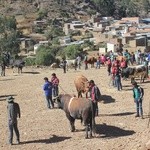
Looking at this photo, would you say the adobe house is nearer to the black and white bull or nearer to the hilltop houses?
the hilltop houses

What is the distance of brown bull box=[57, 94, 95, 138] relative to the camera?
47.6 ft

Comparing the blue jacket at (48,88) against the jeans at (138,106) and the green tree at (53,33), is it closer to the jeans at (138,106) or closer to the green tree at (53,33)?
the jeans at (138,106)

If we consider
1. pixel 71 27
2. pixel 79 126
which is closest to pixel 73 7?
pixel 71 27

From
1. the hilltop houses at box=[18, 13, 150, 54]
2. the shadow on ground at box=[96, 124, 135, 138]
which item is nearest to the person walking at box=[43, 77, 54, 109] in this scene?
the shadow on ground at box=[96, 124, 135, 138]

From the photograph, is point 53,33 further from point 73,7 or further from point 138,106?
point 138,106

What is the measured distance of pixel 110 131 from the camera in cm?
1568

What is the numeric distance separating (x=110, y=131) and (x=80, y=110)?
163cm

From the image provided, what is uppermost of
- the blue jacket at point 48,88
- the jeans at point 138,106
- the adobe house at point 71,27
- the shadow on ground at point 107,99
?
the adobe house at point 71,27

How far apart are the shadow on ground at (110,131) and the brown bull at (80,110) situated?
1.60 feet

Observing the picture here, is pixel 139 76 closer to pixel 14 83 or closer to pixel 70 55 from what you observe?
pixel 14 83

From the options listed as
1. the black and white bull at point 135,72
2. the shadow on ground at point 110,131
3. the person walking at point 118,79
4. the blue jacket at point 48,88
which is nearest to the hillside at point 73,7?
the black and white bull at point 135,72

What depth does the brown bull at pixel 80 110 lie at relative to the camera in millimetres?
14523

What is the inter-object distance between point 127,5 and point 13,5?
107 feet

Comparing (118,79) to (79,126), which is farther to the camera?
(118,79)
